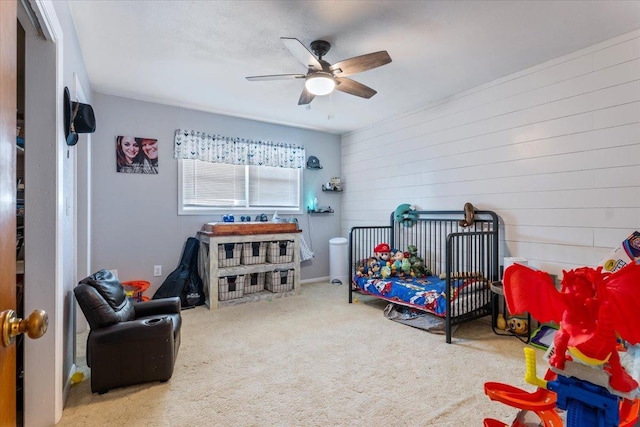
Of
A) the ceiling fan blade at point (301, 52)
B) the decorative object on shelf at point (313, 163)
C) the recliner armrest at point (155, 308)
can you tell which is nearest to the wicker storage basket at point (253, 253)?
the recliner armrest at point (155, 308)

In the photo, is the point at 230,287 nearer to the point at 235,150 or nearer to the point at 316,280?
the point at 316,280

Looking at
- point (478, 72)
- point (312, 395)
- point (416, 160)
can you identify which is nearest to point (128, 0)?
point (312, 395)

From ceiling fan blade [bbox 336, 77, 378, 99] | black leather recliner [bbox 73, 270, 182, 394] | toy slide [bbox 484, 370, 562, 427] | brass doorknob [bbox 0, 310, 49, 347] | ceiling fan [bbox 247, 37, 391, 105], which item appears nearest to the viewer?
brass doorknob [bbox 0, 310, 49, 347]

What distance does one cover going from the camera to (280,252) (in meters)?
4.20

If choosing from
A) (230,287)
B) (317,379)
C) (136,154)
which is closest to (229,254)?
(230,287)

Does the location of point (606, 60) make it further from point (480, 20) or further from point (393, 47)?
point (393, 47)

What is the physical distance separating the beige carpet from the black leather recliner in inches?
3.6

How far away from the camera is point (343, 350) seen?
2539mm

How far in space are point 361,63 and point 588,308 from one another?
2.00m

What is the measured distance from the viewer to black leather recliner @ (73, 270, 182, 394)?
1.95 meters

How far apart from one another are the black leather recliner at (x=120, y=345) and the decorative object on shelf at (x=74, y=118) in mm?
972

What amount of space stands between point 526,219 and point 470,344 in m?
1.29

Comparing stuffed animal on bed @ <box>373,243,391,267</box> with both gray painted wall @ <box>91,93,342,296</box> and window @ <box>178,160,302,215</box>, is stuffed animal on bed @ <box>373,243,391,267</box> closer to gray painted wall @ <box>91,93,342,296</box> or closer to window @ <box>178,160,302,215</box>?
window @ <box>178,160,302,215</box>

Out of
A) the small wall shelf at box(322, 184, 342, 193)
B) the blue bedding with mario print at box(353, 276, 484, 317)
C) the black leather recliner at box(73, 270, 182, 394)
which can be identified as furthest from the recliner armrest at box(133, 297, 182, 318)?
the small wall shelf at box(322, 184, 342, 193)
